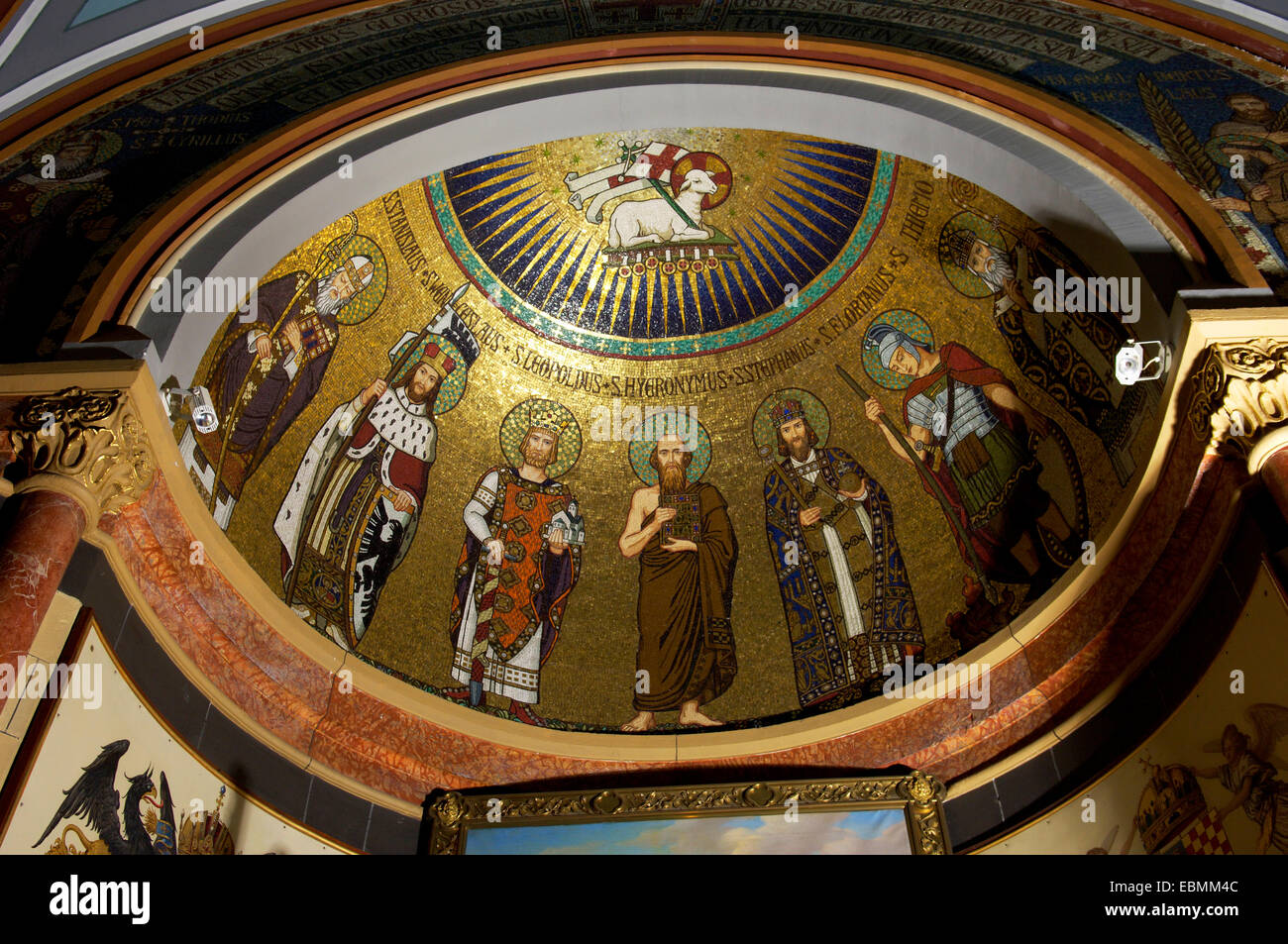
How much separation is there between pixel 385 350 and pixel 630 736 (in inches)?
143

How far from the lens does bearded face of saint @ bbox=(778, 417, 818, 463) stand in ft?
31.7

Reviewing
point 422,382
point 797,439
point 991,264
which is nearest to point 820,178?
point 991,264

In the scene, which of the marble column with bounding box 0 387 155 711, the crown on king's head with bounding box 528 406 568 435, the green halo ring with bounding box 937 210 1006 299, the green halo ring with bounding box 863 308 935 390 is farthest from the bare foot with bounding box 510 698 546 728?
the green halo ring with bounding box 937 210 1006 299

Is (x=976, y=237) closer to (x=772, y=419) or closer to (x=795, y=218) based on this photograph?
(x=795, y=218)

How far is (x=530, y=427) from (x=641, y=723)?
8.84ft

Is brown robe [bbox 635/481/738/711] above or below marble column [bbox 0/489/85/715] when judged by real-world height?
above

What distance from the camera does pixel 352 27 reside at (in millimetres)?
7680

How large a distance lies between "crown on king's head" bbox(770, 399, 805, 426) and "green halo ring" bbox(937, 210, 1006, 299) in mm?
1654

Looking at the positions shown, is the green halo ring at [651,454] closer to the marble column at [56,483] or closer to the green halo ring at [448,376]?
the green halo ring at [448,376]

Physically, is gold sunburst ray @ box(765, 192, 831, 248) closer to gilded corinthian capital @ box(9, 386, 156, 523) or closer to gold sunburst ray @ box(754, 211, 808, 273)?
gold sunburst ray @ box(754, 211, 808, 273)

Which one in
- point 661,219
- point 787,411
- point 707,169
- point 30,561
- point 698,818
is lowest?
point 698,818

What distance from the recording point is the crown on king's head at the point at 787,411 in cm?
969

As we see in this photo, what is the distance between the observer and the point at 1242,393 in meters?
5.91

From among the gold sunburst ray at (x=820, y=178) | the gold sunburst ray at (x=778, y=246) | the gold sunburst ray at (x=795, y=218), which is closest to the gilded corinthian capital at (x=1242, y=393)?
the gold sunburst ray at (x=820, y=178)
